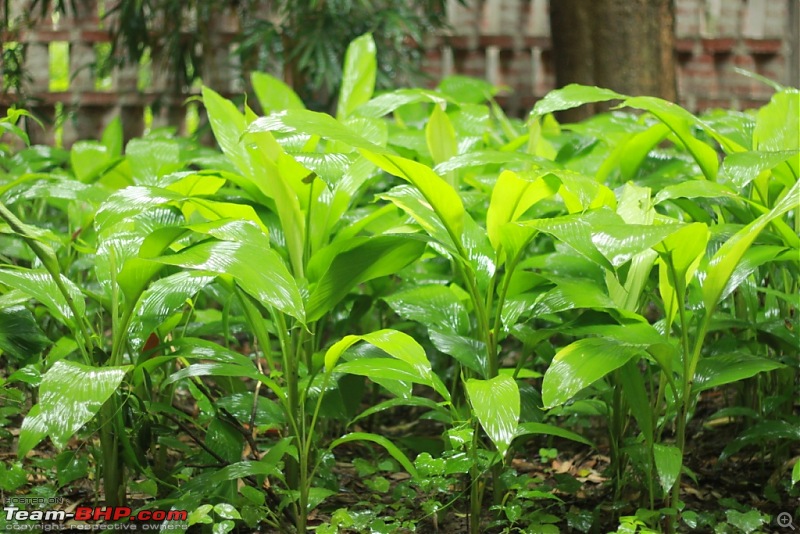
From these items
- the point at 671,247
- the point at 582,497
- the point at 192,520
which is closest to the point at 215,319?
the point at 192,520

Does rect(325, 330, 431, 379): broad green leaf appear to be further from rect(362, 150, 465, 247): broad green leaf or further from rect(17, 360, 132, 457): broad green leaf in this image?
rect(17, 360, 132, 457): broad green leaf

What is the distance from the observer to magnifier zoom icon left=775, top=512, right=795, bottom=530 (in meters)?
1.34

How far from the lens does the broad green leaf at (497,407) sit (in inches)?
39.9

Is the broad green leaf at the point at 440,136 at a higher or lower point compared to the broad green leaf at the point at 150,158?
higher

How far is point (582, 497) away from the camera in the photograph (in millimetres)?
1458

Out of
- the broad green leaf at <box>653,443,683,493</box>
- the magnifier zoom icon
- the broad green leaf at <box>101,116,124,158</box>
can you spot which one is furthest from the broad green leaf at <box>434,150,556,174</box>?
the broad green leaf at <box>101,116,124,158</box>

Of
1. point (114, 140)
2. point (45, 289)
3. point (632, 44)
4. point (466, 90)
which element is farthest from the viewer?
point (632, 44)

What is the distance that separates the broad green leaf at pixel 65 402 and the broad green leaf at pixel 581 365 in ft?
1.89

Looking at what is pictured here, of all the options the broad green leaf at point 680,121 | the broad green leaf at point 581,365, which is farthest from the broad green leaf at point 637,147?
the broad green leaf at point 581,365

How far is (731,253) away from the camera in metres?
1.12

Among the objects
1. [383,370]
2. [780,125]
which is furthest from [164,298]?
[780,125]

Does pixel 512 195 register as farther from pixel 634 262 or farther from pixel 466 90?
pixel 466 90

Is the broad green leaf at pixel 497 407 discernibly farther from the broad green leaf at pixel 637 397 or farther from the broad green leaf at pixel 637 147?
the broad green leaf at pixel 637 147
